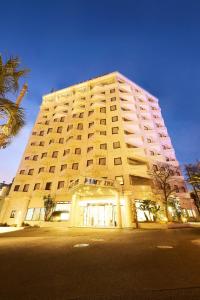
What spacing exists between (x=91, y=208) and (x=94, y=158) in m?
8.55

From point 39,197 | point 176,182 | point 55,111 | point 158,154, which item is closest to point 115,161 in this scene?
point 158,154

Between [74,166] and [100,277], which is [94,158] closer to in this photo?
[74,166]

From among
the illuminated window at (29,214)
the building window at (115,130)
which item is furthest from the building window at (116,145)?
the illuminated window at (29,214)

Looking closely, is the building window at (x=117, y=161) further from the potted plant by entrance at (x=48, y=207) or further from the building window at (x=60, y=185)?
the potted plant by entrance at (x=48, y=207)

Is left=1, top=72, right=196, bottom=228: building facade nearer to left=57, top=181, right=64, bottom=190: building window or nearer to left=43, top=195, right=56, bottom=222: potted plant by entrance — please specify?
left=57, top=181, right=64, bottom=190: building window

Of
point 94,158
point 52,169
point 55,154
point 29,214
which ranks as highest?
point 55,154

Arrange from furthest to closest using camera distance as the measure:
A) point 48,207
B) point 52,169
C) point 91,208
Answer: point 52,169, point 48,207, point 91,208

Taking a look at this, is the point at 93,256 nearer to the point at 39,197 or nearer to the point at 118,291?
the point at 118,291

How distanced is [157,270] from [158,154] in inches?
1145

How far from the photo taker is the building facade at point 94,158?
2181 cm

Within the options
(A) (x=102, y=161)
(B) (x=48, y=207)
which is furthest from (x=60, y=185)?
(A) (x=102, y=161)

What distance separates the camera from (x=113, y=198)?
71.4 feet

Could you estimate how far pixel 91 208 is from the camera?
22.8 m

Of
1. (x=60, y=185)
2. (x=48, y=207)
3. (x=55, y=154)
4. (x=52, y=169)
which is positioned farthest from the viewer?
(x=55, y=154)
